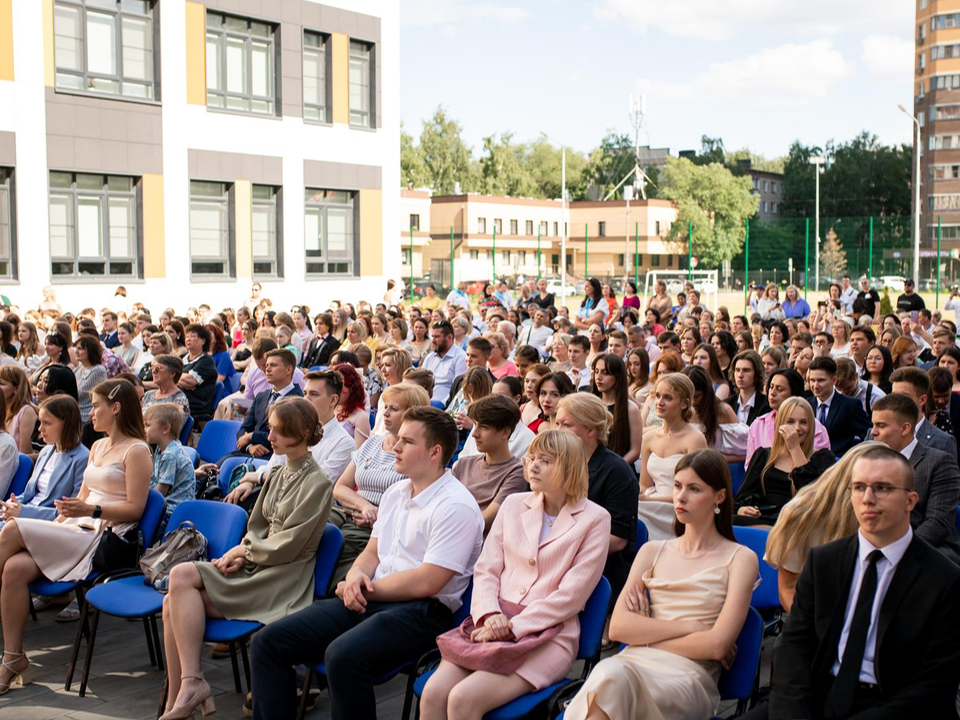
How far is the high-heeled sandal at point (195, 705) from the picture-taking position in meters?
4.36

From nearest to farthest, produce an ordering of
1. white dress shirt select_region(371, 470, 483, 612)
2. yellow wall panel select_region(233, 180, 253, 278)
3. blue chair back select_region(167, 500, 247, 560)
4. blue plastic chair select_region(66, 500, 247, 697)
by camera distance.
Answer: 1. white dress shirt select_region(371, 470, 483, 612)
2. blue plastic chair select_region(66, 500, 247, 697)
3. blue chair back select_region(167, 500, 247, 560)
4. yellow wall panel select_region(233, 180, 253, 278)

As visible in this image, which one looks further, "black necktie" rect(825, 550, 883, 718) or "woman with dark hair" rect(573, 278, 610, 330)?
"woman with dark hair" rect(573, 278, 610, 330)

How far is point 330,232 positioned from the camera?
80.4ft

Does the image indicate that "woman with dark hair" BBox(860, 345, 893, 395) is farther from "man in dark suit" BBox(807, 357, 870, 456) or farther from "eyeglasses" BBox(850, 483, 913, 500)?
"eyeglasses" BBox(850, 483, 913, 500)

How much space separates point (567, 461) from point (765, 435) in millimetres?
2535

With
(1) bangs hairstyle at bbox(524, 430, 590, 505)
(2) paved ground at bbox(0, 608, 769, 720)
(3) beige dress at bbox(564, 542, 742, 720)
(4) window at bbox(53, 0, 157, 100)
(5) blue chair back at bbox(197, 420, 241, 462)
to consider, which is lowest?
(2) paved ground at bbox(0, 608, 769, 720)

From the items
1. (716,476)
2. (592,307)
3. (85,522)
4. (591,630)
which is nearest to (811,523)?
(716,476)

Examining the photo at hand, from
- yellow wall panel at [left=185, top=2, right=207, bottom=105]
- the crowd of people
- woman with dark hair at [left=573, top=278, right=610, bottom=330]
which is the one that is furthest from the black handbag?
yellow wall panel at [left=185, top=2, right=207, bottom=105]

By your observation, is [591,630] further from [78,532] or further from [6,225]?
[6,225]

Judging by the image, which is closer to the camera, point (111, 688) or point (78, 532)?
point (111, 688)

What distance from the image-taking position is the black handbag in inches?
208

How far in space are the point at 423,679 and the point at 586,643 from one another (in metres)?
0.68

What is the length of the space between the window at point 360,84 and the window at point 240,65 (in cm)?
243

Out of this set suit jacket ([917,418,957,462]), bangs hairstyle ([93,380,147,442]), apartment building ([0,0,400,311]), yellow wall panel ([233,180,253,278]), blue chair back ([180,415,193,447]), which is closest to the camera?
suit jacket ([917,418,957,462])
